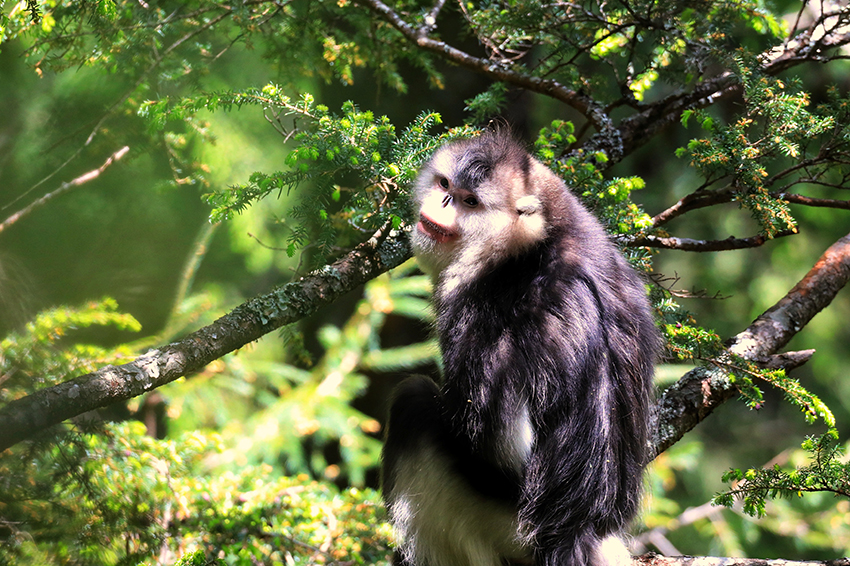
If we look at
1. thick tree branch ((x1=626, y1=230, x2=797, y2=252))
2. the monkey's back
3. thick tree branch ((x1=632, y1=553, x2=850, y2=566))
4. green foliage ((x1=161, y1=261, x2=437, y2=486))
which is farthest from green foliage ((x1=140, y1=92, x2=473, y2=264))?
green foliage ((x1=161, y1=261, x2=437, y2=486))

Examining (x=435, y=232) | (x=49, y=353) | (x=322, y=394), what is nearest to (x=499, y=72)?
(x=435, y=232)

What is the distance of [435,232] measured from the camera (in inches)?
100

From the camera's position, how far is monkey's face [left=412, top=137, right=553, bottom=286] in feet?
7.98

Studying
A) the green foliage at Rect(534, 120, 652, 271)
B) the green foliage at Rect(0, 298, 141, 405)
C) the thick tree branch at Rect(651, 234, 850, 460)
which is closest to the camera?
the green foliage at Rect(0, 298, 141, 405)

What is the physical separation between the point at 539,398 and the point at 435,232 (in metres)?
0.80

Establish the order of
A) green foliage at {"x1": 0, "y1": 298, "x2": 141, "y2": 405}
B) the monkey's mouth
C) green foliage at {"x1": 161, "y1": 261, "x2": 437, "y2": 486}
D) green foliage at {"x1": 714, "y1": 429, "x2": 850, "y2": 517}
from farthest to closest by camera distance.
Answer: green foliage at {"x1": 161, "y1": 261, "x2": 437, "y2": 486} < the monkey's mouth < green foliage at {"x1": 714, "y1": 429, "x2": 850, "y2": 517} < green foliage at {"x1": 0, "y1": 298, "x2": 141, "y2": 405}

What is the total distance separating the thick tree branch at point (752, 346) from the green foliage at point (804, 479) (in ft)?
1.88

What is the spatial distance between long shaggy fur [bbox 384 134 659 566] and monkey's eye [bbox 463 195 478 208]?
143mm

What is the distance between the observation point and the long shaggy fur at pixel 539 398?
84.9 inches

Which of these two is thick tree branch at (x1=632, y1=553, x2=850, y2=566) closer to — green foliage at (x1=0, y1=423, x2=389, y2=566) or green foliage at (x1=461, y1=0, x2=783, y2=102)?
green foliage at (x1=0, y1=423, x2=389, y2=566)

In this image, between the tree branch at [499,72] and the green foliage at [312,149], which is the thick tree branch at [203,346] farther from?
the tree branch at [499,72]

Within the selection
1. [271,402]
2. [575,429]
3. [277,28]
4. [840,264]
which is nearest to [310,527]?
[575,429]

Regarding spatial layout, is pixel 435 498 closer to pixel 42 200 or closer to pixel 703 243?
pixel 703 243

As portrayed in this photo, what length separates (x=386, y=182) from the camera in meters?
2.61
